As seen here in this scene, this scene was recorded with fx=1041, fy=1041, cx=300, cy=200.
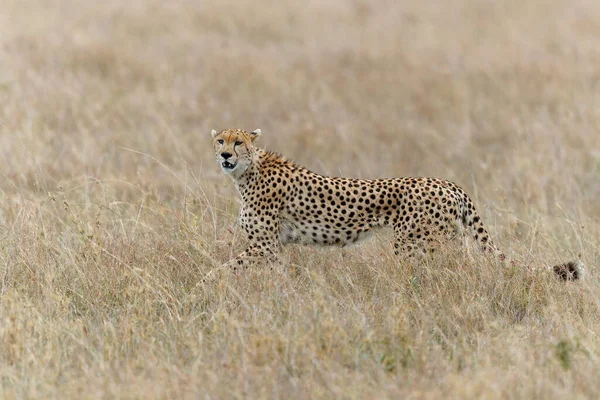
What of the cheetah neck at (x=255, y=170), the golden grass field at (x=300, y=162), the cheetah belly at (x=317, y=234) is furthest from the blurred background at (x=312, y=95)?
the cheetah belly at (x=317, y=234)

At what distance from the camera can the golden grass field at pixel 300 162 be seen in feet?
13.6

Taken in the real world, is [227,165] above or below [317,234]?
above

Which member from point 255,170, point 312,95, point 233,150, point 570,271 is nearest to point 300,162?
point 312,95

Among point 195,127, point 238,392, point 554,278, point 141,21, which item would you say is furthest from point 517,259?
point 141,21

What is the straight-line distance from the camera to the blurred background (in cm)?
791

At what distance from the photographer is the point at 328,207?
556 cm

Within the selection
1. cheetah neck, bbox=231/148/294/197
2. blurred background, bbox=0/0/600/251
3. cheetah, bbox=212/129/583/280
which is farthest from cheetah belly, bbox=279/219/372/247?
blurred background, bbox=0/0/600/251

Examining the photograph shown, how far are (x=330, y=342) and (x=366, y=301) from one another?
769mm

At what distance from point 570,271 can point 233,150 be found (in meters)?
1.86

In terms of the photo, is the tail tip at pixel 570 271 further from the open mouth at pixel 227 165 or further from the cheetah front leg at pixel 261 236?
the open mouth at pixel 227 165

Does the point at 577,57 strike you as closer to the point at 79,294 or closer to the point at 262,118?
the point at 262,118

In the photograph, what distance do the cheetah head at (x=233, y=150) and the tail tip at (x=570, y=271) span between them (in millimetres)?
1737

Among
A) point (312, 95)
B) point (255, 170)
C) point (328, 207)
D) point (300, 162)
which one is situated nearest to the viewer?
point (328, 207)

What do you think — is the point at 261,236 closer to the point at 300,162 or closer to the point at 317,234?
the point at 317,234
